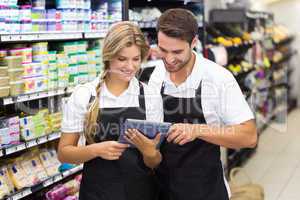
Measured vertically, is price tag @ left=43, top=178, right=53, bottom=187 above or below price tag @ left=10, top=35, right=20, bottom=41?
below

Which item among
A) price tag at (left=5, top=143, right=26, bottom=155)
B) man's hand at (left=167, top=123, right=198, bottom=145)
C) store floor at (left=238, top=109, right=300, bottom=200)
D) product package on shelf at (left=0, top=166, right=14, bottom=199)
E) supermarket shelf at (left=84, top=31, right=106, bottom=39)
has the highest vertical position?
supermarket shelf at (left=84, top=31, right=106, bottom=39)

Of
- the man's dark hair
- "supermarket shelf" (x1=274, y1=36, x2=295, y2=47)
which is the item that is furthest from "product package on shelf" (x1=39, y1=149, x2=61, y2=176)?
"supermarket shelf" (x1=274, y1=36, x2=295, y2=47)

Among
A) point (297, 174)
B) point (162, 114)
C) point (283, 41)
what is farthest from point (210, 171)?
point (283, 41)

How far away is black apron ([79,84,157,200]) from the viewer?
80.4 inches

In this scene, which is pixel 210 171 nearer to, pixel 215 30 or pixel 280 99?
pixel 215 30

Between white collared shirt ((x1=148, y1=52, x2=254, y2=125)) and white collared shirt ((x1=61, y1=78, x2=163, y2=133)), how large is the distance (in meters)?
0.11

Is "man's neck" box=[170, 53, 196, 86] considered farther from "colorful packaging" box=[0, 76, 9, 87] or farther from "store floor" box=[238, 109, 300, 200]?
"store floor" box=[238, 109, 300, 200]

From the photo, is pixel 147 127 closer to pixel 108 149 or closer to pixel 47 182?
pixel 108 149

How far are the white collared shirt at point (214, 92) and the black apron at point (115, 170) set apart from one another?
208 millimetres

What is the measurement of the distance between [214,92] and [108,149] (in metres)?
0.59

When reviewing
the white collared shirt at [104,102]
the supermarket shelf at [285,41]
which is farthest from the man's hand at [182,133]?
the supermarket shelf at [285,41]

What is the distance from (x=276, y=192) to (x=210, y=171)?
9.83 feet

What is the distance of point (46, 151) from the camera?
11.4 ft

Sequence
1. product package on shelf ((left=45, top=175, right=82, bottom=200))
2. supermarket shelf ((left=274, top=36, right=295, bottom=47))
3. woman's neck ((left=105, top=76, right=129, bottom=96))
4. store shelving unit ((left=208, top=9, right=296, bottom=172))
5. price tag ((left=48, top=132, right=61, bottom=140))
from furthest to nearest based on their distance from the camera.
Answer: supermarket shelf ((left=274, top=36, right=295, bottom=47))
store shelving unit ((left=208, top=9, right=296, bottom=172))
product package on shelf ((left=45, top=175, right=82, bottom=200))
price tag ((left=48, top=132, right=61, bottom=140))
woman's neck ((left=105, top=76, right=129, bottom=96))
